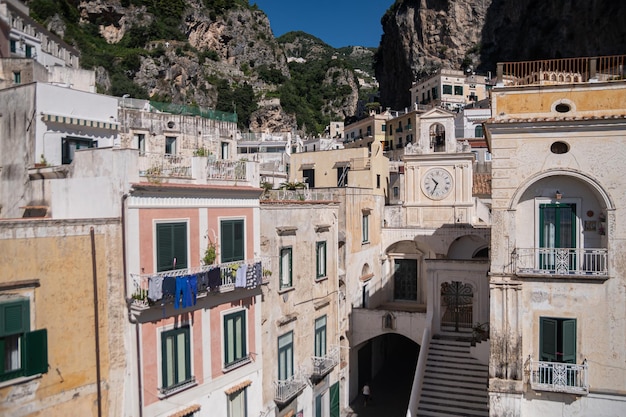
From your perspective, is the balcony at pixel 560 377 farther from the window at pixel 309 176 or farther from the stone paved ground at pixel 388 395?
the window at pixel 309 176

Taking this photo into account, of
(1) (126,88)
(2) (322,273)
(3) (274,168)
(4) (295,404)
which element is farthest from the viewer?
(1) (126,88)

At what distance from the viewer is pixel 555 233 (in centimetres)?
1691

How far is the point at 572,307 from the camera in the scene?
16.5m

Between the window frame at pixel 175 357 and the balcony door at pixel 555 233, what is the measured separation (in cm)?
1154

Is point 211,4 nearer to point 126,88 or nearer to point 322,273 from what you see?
point 126,88

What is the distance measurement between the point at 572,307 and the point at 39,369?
15.2m

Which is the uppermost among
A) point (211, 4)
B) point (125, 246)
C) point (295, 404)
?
point (211, 4)

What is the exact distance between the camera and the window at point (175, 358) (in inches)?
624

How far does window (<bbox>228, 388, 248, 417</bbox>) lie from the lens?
732 inches

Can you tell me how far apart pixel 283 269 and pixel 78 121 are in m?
9.86

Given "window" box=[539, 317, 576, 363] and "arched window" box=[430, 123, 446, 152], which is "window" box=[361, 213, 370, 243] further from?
"window" box=[539, 317, 576, 363]

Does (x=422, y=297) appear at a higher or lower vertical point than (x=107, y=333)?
lower

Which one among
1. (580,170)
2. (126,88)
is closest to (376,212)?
(580,170)

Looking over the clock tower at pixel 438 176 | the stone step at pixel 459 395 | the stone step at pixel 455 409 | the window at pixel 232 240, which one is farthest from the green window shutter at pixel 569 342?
the clock tower at pixel 438 176
